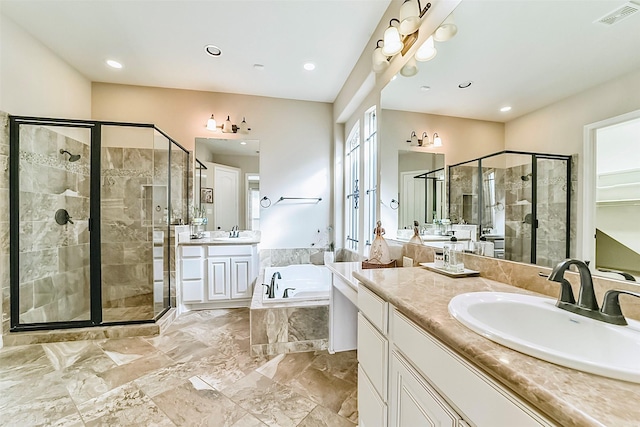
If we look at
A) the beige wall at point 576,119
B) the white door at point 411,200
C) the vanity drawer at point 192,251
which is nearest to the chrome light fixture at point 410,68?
the white door at point 411,200

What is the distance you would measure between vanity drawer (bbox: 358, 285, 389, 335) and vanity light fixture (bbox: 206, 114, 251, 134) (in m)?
2.92

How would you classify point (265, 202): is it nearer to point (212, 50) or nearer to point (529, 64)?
point (212, 50)

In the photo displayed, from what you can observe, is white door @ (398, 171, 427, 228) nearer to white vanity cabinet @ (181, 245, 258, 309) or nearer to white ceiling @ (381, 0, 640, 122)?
white ceiling @ (381, 0, 640, 122)

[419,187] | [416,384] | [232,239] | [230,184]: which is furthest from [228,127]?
[416,384]

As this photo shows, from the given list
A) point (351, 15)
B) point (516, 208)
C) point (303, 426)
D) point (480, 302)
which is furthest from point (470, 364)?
point (351, 15)

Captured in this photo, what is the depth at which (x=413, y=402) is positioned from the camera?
2.77 feet

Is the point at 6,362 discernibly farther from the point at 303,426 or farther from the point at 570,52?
the point at 570,52

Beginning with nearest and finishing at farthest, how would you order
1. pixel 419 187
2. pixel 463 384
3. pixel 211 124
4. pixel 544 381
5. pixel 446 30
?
pixel 544 381 → pixel 463 384 → pixel 446 30 → pixel 419 187 → pixel 211 124

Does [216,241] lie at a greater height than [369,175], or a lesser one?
lesser

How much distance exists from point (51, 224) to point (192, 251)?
4.36ft

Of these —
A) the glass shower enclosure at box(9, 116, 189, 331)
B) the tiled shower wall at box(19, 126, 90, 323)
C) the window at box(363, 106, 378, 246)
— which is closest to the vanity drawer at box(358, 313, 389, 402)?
the window at box(363, 106, 378, 246)

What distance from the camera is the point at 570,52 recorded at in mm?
882

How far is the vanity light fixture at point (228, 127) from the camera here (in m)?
3.33

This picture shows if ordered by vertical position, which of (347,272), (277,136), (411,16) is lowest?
(347,272)
